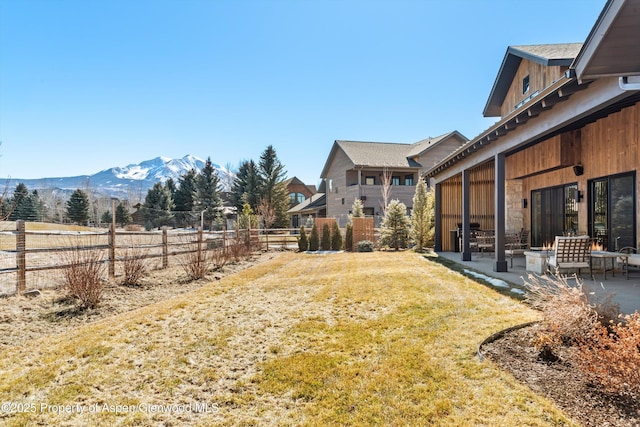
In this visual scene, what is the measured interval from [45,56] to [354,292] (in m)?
11.2

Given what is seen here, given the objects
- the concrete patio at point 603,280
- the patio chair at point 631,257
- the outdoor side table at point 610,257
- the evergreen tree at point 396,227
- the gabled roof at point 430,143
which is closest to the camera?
the concrete patio at point 603,280

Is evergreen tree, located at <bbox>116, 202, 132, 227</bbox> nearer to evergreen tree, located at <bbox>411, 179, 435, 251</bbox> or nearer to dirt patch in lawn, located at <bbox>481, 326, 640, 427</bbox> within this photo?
evergreen tree, located at <bbox>411, 179, 435, 251</bbox>

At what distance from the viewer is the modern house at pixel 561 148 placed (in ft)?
13.3

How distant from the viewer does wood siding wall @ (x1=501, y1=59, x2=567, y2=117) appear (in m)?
10.2

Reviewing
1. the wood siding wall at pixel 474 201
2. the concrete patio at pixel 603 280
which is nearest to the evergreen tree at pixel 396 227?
the wood siding wall at pixel 474 201

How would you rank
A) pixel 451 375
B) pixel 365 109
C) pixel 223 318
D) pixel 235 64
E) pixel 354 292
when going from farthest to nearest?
pixel 365 109, pixel 235 64, pixel 354 292, pixel 223 318, pixel 451 375

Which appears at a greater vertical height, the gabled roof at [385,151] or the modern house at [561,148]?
the gabled roof at [385,151]

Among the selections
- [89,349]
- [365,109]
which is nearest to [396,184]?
[365,109]

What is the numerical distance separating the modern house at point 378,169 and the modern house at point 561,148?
10675 millimetres

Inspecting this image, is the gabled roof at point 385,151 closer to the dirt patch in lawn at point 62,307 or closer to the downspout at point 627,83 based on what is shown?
the dirt patch in lawn at point 62,307

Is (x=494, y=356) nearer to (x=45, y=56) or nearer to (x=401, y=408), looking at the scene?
(x=401, y=408)

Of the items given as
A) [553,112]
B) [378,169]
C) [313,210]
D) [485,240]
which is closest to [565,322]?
[553,112]

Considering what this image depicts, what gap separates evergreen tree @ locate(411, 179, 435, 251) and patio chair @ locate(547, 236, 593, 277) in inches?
309

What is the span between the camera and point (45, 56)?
10180 mm
